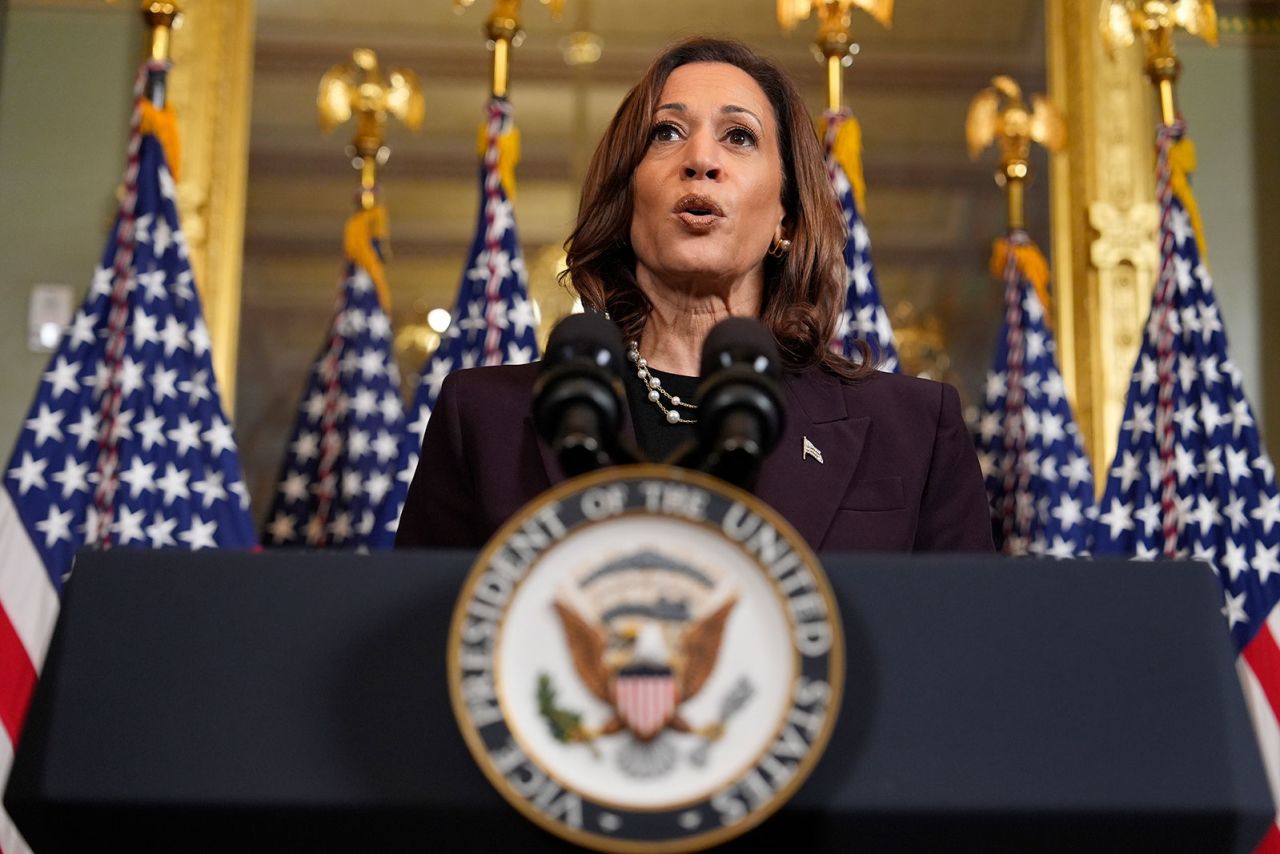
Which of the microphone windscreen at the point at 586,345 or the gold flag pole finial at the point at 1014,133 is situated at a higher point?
the gold flag pole finial at the point at 1014,133

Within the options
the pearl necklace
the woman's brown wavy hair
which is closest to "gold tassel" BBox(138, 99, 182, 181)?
the woman's brown wavy hair

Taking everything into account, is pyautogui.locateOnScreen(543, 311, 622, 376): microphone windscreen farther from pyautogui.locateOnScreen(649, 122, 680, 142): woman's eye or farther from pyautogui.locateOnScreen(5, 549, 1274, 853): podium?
pyautogui.locateOnScreen(649, 122, 680, 142): woman's eye

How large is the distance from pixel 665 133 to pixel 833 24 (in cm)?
297

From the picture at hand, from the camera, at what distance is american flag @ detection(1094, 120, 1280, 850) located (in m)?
4.07

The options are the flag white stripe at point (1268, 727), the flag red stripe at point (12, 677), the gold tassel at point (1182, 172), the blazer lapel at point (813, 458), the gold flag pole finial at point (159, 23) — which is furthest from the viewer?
the gold tassel at point (1182, 172)

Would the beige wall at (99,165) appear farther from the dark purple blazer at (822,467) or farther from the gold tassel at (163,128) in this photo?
the dark purple blazer at (822,467)

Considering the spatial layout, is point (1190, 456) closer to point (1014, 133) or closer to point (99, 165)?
point (1014, 133)

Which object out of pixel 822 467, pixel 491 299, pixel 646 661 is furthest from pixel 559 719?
pixel 491 299

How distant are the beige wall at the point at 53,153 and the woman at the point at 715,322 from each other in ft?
12.3

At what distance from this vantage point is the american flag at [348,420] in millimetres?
4930

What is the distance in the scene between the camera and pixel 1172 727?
95 centimetres

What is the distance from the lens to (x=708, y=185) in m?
1.93

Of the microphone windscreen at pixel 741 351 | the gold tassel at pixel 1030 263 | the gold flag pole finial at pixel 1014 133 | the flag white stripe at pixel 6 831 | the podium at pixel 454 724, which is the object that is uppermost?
the gold flag pole finial at pixel 1014 133

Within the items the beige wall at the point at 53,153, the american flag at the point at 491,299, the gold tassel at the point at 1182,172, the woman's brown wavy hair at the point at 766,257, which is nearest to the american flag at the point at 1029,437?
the gold tassel at the point at 1182,172
